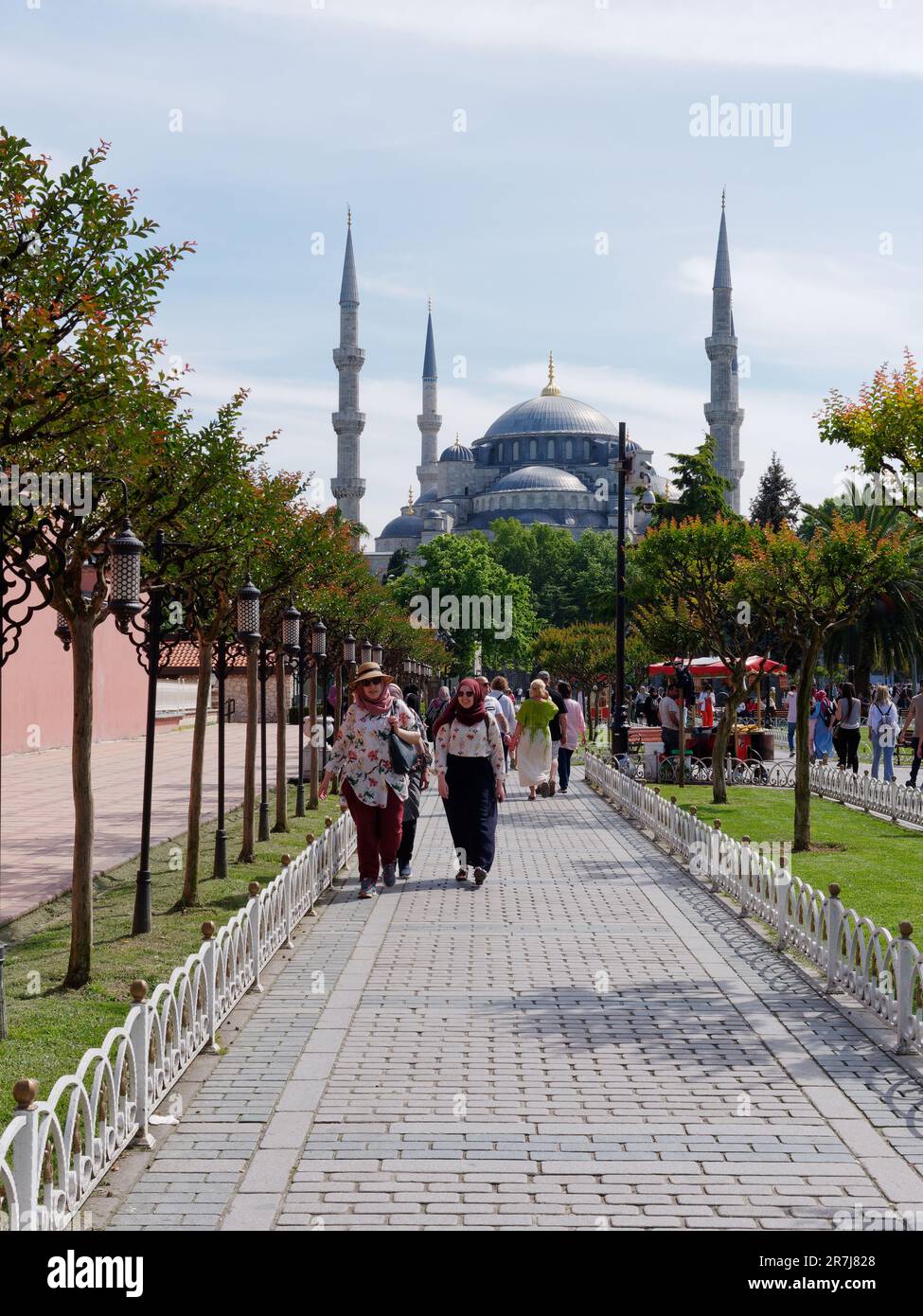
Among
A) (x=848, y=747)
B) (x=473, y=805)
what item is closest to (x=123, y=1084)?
(x=473, y=805)

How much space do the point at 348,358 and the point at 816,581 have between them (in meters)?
72.7

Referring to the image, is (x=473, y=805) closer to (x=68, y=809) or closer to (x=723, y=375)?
(x=68, y=809)

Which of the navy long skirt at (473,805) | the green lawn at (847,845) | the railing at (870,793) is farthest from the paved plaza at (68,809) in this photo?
the railing at (870,793)

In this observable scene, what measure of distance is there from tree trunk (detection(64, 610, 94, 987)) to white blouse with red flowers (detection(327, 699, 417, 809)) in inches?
113

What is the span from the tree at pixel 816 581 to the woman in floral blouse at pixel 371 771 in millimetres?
4105

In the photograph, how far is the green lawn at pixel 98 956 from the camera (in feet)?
20.0

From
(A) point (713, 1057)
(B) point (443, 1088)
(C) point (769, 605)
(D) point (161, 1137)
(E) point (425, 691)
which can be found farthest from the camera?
(E) point (425, 691)

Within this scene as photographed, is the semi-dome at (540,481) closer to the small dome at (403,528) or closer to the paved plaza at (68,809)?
the small dome at (403,528)

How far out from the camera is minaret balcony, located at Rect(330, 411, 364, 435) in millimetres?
84312

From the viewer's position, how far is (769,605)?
52.2 feet

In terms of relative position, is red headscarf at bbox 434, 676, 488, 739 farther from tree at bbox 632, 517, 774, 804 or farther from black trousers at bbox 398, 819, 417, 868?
tree at bbox 632, 517, 774, 804
